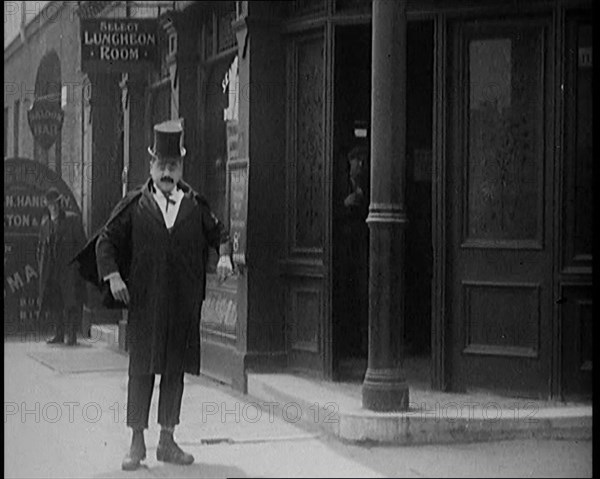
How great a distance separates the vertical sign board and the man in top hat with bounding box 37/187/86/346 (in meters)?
0.04

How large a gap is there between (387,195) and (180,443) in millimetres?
2062

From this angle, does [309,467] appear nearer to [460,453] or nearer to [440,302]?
[460,453]

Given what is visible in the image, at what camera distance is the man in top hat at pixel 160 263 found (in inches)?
275

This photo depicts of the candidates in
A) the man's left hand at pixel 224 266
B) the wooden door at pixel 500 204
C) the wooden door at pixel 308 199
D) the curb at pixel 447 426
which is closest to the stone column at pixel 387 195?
the curb at pixel 447 426

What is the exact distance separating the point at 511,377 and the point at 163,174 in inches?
119

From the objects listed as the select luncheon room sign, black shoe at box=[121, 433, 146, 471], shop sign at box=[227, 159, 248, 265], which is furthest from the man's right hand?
shop sign at box=[227, 159, 248, 265]

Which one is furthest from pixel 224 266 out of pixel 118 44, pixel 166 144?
pixel 118 44

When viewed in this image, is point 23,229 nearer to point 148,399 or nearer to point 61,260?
point 61,260

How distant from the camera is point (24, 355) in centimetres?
754

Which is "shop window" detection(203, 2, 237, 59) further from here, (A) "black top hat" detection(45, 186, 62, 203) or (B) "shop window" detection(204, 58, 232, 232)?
(A) "black top hat" detection(45, 186, 62, 203)

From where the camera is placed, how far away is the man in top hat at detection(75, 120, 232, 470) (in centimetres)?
698

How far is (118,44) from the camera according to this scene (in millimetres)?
7535

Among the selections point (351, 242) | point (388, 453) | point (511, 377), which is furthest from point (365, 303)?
point (388, 453)

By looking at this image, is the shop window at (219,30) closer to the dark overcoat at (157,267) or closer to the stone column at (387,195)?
the stone column at (387,195)
